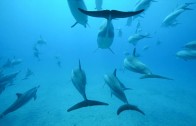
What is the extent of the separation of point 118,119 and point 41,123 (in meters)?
3.88

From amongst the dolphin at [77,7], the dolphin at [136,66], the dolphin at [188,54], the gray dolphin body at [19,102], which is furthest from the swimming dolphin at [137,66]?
the gray dolphin body at [19,102]

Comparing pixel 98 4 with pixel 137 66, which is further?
pixel 98 4

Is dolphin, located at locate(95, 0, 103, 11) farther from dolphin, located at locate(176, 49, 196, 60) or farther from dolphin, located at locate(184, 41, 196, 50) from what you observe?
dolphin, located at locate(176, 49, 196, 60)

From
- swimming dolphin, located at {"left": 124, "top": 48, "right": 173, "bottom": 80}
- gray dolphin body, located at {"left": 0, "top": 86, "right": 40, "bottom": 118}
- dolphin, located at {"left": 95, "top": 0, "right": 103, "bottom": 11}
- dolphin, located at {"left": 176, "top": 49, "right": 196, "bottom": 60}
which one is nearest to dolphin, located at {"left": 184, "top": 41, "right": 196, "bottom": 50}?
dolphin, located at {"left": 176, "top": 49, "right": 196, "bottom": 60}

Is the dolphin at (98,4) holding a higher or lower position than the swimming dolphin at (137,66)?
higher

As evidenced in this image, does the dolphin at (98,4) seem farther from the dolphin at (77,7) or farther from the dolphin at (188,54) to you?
the dolphin at (188,54)

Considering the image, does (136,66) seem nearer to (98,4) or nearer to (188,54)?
(98,4)

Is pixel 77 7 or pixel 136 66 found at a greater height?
pixel 77 7

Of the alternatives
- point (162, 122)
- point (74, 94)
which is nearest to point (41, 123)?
point (74, 94)

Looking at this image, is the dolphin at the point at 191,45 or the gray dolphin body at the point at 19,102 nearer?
the gray dolphin body at the point at 19,102

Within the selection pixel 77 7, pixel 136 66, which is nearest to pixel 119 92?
pixel 136 66

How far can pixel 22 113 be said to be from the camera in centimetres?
1049

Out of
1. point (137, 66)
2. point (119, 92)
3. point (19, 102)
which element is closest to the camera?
point (119, 92)

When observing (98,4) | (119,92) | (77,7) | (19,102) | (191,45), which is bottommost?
(19,102)
